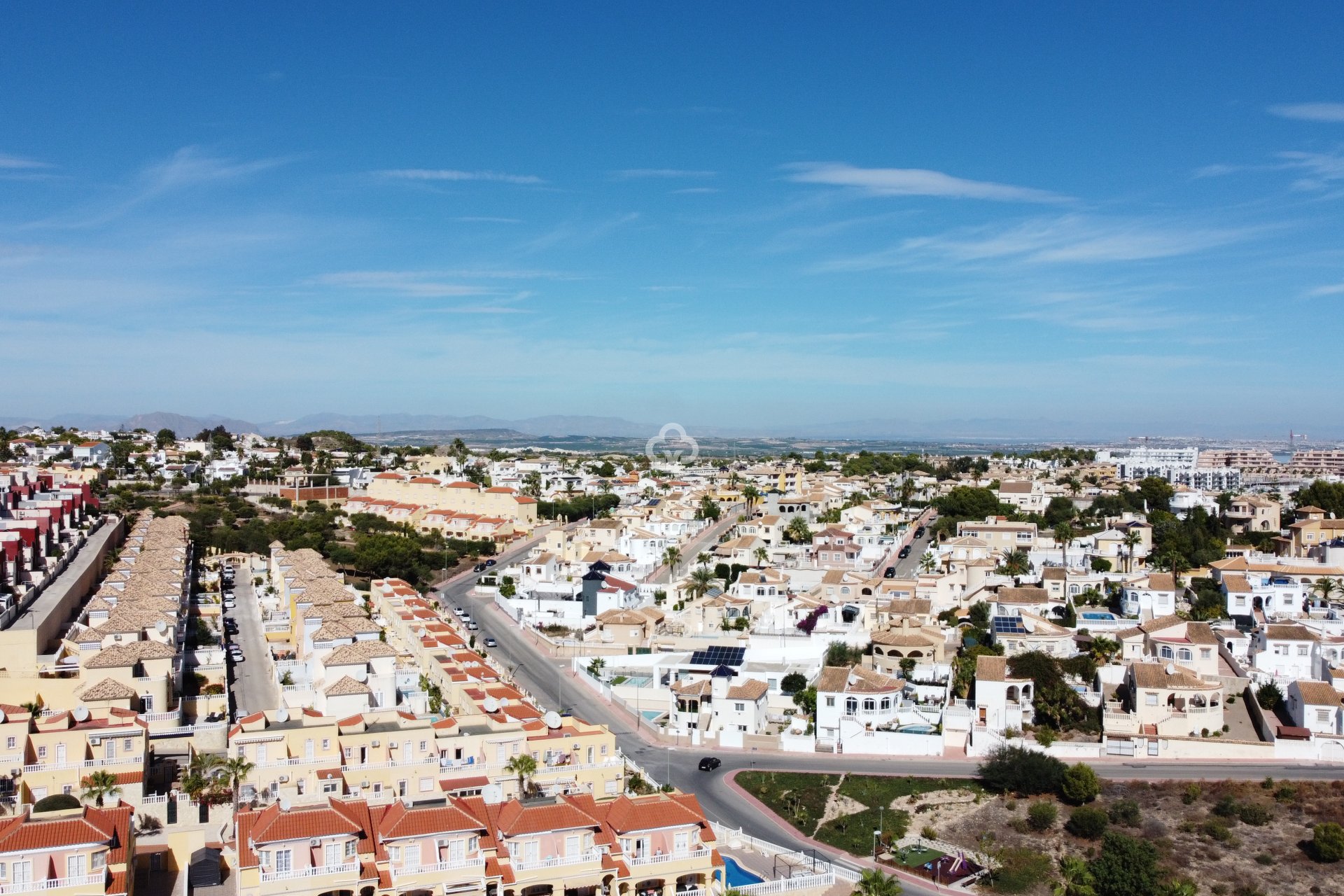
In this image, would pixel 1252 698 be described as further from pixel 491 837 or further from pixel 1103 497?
pixel 1103 497

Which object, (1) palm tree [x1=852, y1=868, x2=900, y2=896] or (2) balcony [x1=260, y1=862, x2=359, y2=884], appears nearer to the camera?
(2) balcony [x1=260, y1=862, x2=359, y2=884]

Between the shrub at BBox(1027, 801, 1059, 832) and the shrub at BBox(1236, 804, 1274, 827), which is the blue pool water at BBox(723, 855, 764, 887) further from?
the shrub at BBox(1236, 804, 1274, 827)

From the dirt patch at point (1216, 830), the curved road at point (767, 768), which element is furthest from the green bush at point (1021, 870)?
the curved road at point (767, 768)

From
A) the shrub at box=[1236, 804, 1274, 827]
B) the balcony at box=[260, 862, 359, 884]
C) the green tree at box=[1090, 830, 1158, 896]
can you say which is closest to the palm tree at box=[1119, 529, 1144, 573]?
the shrub at box=[1236, 804, 1274, 827]

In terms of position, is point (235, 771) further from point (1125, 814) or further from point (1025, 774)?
point (1125, 814)

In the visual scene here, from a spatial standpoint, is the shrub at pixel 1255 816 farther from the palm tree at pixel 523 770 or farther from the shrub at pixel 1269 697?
the palm tree at pixel 523 770

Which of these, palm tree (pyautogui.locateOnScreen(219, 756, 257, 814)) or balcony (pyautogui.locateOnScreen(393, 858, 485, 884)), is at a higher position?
palm tree (pyautogui.locateOnScreen(219, 756, 257, 814))
